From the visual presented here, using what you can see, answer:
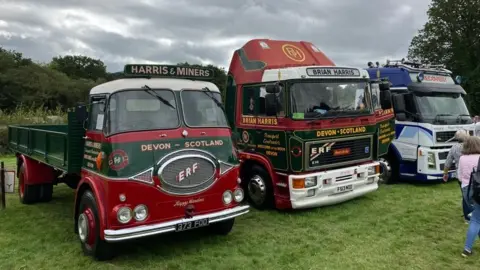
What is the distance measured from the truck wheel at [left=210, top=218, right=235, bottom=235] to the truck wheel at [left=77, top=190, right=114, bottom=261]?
1666mm

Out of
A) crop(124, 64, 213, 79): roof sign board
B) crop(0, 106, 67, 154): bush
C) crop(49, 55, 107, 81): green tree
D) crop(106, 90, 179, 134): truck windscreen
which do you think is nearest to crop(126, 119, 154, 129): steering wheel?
crop(106, 90, 179, 134): truck windscreen

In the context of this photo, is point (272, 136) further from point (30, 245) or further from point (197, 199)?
point (30, 245)

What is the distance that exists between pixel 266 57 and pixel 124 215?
483 centimetres

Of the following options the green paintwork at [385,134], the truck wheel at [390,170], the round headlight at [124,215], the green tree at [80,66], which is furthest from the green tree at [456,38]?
the green tree at [80,66]

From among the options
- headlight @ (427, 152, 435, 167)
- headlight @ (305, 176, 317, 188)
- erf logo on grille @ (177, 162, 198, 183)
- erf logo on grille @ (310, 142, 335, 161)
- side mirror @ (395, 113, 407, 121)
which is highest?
side mirror @ (395, 113, 407, 121)

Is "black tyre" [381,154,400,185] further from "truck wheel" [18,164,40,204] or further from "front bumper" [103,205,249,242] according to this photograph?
"truck wheel" [18,164,40,204]

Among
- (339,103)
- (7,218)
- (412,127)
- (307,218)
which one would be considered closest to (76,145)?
(7,218)

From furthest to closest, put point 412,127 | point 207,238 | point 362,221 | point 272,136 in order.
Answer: point 412,127 < point 272,136 < point 362,221 < point 207,238

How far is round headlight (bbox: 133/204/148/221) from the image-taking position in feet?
16.4

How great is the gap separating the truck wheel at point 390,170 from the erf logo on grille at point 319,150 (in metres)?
3.54

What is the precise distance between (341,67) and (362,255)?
3740mm

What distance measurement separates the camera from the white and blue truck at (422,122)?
31.6 ft

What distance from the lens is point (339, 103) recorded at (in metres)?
7.64

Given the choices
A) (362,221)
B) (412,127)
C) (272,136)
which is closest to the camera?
(362,221)
